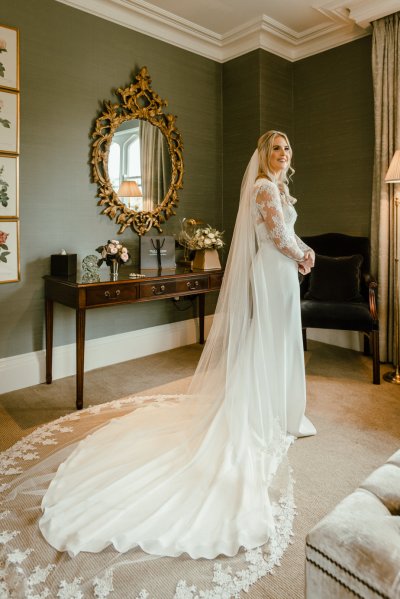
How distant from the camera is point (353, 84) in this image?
4.39 metres

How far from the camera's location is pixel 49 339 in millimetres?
3580

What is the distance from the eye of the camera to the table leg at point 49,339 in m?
3.55

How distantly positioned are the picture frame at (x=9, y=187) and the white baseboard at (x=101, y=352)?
43.5 inches

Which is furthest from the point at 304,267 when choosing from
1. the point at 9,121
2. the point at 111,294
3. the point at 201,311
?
the point at 9,121

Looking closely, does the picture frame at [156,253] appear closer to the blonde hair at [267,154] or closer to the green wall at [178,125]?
the green wall at [178,125]

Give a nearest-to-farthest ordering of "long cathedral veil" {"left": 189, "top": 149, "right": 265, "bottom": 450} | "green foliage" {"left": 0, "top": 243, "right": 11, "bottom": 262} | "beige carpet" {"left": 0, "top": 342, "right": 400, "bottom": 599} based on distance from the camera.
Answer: "beige carpet" {"left": 0, "top": 342, "right": 400, "bottom": 599} < "long cathedral veil" {"left": 189, "top": 149, "right": 265, "bottom": 450} < "green foliage" {"left": 0, "top": 243, "right": 11, "bottom": 262}

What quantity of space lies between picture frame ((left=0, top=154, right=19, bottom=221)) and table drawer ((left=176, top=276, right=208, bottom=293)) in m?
1.36

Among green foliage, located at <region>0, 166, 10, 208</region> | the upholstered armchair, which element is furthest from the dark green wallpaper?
the upholstered armchair

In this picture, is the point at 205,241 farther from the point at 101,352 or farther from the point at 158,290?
the point at 101,352

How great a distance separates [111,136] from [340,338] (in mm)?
2952

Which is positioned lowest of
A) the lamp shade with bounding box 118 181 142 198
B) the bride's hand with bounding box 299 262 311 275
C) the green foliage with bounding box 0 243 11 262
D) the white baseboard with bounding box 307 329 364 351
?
the white baseboard with bounding box 307 329 364 351

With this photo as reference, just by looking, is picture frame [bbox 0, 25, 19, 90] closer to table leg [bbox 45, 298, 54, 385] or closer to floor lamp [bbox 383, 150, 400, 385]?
table leg [bbox 45, 298, 54, 385]

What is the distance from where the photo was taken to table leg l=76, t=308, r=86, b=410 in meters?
3.10

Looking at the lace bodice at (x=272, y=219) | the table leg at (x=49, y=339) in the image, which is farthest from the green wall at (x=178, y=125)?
the lace bodice at (x=272, y=219)
